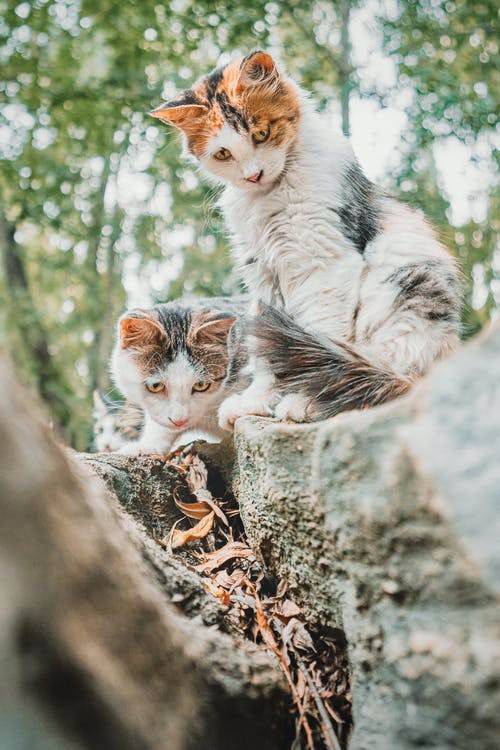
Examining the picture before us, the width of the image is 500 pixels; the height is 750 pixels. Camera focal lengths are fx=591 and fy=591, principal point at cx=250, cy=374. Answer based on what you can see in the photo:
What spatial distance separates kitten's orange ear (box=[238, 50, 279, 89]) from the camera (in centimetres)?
259

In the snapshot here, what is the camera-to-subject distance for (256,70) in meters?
2.61

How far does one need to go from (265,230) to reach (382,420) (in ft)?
5.33

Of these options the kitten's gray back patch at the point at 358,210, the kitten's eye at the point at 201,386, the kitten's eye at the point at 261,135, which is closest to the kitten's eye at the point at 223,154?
the kitten's eye at the point at 261,135

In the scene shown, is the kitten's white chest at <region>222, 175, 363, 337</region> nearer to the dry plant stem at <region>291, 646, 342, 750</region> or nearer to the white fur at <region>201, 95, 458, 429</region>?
the white fur at <region>201, 95, 458, 429</region>

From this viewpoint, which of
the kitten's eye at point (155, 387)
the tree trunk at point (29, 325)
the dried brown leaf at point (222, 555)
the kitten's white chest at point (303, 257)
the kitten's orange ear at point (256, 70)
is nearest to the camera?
the dried brown leaf at point (222, 555)

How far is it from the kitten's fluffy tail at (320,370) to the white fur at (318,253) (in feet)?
0.54

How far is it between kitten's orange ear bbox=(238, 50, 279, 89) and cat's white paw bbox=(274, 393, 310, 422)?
4.70 ft

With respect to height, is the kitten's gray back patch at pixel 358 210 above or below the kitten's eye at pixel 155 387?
above

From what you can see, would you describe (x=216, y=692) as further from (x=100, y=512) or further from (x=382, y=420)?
(x=382, y=420)

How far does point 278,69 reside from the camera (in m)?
2.68

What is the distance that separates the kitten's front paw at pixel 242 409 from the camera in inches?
87.7

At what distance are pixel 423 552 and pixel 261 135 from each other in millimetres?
2053

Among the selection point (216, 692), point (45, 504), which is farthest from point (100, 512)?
point (216, 692)

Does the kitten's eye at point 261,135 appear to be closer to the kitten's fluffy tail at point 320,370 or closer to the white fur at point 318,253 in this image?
the white fur at point 318,253
